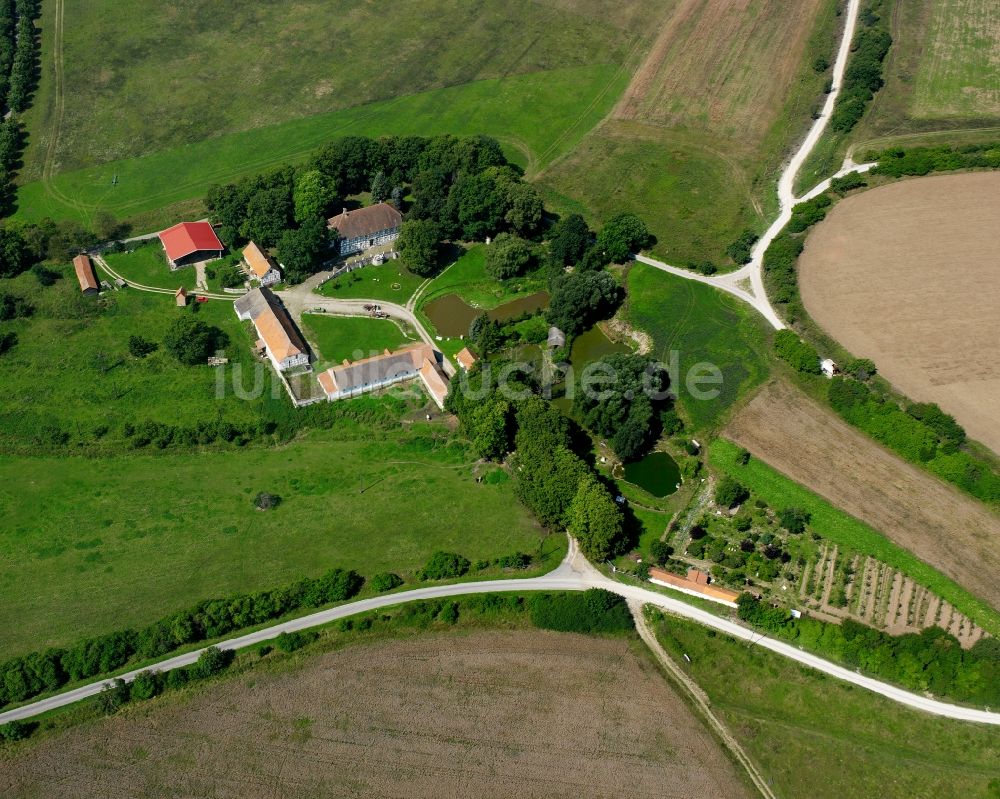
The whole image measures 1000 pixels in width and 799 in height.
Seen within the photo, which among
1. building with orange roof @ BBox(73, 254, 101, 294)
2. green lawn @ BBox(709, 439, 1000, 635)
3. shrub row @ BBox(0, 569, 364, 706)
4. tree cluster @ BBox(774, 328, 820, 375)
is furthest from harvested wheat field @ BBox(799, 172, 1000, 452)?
building with orange roof @ BBox(73, 254, 101, 294)

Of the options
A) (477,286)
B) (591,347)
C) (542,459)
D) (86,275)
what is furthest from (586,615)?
(86,275)

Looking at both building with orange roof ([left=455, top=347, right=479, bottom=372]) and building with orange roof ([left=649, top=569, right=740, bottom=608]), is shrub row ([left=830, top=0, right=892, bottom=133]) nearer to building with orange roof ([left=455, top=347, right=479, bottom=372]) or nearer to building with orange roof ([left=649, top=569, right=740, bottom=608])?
building with orange roof ([left=455, top=347, right=479, bottom=372])

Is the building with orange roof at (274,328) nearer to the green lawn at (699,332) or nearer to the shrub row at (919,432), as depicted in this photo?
the green lawn at (699,332)

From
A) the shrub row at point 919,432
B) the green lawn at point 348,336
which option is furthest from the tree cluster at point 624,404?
the green lawn at point 348,336

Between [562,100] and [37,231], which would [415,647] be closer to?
[37,231]

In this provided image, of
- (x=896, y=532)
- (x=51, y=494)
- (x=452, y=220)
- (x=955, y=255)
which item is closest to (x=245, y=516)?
(x=51, y=494)

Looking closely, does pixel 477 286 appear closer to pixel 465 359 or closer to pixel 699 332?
pixel 465 359
